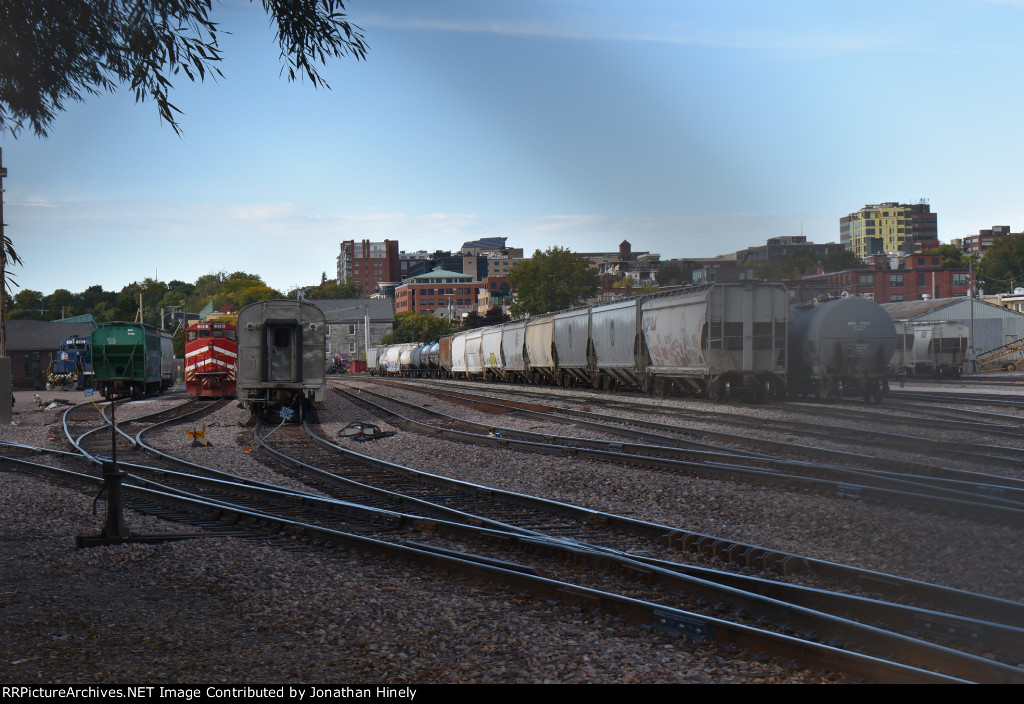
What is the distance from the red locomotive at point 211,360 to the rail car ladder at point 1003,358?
4813 centimetres

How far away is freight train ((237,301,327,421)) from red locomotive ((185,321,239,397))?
517 inches

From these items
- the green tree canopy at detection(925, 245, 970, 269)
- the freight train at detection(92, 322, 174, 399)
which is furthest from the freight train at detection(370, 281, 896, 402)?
the freight train at detection(92, 322, 174, 399)

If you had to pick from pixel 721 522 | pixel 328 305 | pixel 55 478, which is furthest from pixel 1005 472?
pixel 328 305

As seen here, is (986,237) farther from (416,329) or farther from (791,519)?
(791,519)

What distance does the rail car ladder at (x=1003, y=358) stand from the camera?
57.6 metres

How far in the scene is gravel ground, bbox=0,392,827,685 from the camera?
17.4 feet

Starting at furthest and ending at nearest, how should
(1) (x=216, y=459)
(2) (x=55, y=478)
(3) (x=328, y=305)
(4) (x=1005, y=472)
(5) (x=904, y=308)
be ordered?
(3) (x=328, y=305) < (5) (x=904, y=308) < (1) (x=216, y=459) < (2) (x=55, y=478) < (4) (x=1005, y=472)

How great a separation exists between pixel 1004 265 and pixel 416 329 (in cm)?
8917

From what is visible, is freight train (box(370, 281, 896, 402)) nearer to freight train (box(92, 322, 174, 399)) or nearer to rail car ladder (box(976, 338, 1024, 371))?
freight train (box(92, 322, 174, 399))

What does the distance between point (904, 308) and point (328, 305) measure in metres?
111

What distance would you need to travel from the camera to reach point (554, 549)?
8.21 metres

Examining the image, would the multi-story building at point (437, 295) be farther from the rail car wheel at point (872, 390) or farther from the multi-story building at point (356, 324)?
the rail car wheel at point (872, 390)

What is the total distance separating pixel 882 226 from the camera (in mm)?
8625
